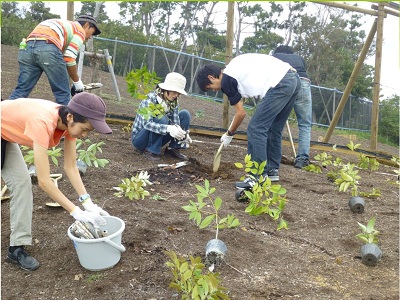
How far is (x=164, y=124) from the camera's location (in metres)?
4.18

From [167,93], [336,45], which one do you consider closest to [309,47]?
[336,45]

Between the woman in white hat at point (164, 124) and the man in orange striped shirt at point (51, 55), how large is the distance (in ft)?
2.55

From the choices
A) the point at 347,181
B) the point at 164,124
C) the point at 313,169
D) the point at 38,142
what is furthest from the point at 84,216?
the point at 313,169

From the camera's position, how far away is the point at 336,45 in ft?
69.4

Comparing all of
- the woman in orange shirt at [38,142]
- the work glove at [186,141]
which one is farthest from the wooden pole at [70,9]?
the woman in orange shirt at [38,142]

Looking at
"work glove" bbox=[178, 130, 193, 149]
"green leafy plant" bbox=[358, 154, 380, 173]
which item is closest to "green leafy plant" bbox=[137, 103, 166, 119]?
"work glove" bbox=[178, 130, 193, 149]

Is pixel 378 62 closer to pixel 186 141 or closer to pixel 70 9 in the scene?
pixel 186 141

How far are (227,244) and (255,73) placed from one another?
1546mm

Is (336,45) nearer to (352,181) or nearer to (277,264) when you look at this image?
(352,181)

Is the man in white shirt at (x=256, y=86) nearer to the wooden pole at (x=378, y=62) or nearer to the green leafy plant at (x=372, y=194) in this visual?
the green leafy plant at (x=372, y=194)

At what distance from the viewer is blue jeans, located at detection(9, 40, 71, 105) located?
12.8ft

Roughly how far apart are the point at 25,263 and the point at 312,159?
400 centimetres

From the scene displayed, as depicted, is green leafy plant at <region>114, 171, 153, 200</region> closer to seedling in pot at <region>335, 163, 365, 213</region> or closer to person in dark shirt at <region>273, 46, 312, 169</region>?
seedling in pot at <region>335, 163, 365, 213</region>

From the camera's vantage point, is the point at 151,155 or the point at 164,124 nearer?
the point at 164,124
